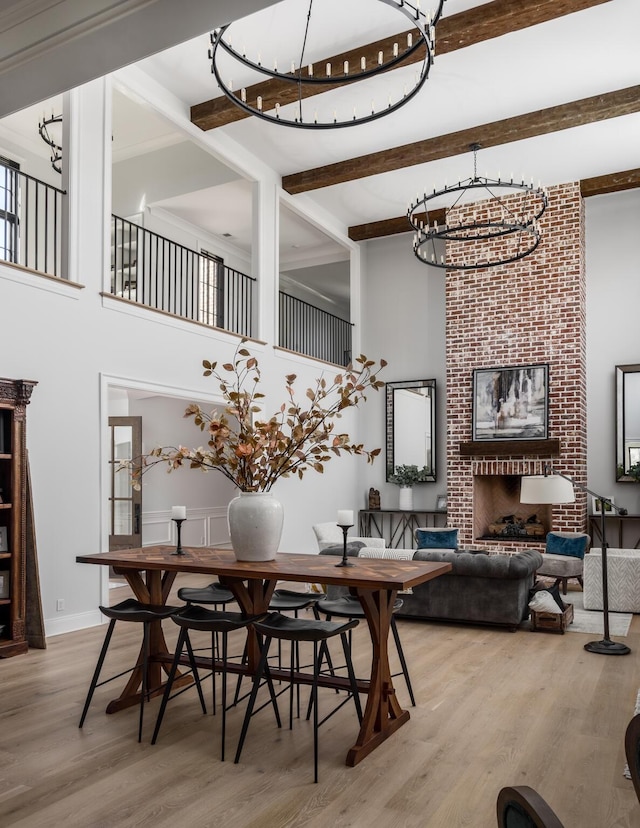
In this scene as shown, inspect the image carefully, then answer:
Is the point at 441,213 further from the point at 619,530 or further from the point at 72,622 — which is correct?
the point at 72,622

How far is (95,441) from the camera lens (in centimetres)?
650

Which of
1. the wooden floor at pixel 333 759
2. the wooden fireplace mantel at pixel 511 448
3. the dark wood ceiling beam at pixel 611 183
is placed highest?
the dark wood ceiling beam at pixel 611 183

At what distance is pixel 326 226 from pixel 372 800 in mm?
8961

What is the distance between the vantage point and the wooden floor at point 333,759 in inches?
110

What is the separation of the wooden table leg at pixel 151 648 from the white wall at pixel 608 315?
708 cm

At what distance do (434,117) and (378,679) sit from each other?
6343mm

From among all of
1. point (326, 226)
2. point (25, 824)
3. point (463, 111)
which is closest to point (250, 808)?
point (25, 824)

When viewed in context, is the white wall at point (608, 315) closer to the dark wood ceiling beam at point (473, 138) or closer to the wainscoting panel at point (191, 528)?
the dark wood ceiling beam at point (473, 138)

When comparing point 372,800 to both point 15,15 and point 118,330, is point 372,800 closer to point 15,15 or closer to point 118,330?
point 15,15

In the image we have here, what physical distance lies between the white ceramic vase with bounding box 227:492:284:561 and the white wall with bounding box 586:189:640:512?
22.7ft

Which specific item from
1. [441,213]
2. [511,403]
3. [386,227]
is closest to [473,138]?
[441,213]

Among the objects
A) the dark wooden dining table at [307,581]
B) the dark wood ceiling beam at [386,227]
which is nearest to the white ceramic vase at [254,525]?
the dark wooden dining table at [307,581]

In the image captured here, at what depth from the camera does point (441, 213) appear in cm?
1064

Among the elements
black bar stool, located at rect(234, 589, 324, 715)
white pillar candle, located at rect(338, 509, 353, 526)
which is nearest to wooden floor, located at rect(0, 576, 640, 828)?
black bar stool, located at rect(234, 589, 324, 715)
